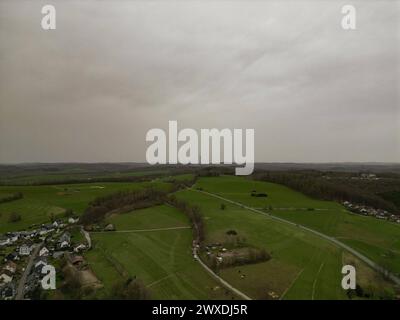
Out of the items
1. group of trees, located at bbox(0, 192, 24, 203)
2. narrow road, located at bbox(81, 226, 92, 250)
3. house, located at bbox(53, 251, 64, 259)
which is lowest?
narrow road, located at bbox(81, 226, 92, 250)

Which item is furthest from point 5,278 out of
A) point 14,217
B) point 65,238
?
point 14,217

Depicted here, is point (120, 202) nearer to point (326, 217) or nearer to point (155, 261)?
point (155, 261)

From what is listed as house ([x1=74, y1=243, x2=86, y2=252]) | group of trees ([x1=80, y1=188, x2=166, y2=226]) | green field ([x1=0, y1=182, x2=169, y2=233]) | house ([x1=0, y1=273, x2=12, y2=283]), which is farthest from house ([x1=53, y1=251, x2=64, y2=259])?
green field ([x1=0, y1=182, x2=169, y2=233])

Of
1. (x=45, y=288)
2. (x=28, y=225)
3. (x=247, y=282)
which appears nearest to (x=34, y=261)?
(x=45, y=288)

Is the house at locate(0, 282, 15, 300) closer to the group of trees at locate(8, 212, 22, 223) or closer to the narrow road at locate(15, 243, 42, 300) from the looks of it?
the narrow road at locate(15, 243, 42, 300)

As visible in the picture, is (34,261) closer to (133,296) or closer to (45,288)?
(45,288)

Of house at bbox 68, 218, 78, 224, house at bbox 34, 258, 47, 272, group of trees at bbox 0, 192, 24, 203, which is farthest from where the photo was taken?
group of trees at bbox 0, 192, 24, 203

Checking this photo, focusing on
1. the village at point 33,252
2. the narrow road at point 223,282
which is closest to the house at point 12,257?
the village at point 33,252
